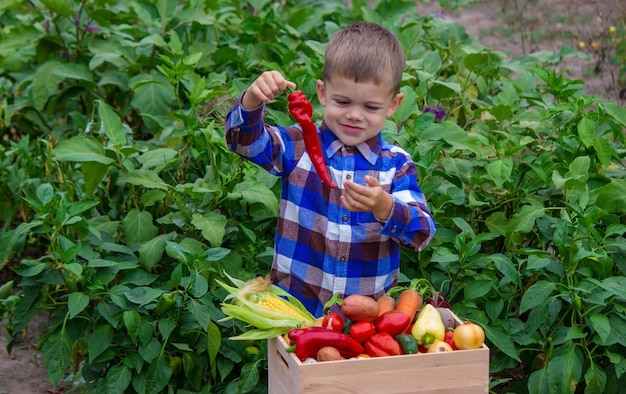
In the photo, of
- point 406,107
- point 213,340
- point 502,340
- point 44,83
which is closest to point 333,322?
point 213,340

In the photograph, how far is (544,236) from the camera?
3809 millimetres

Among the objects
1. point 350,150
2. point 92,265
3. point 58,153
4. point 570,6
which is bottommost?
point 570,6

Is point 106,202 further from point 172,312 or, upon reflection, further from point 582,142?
point 582,142

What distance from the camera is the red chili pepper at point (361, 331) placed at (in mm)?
2801

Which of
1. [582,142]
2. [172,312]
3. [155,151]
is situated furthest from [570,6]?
[172,312]

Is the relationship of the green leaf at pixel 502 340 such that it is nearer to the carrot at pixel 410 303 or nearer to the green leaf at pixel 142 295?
the carrot at pixel 410 303

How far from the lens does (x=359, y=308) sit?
9.32 feet

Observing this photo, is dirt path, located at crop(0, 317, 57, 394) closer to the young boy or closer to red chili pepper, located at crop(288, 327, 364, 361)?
the young boy

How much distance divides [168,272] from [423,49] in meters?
2.10

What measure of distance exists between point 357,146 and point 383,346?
66cm

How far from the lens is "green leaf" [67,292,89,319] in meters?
3.53

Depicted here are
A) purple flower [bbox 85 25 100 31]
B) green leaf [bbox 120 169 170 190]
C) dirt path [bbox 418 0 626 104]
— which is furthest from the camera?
dirt path [bbox 418 0 626 104]

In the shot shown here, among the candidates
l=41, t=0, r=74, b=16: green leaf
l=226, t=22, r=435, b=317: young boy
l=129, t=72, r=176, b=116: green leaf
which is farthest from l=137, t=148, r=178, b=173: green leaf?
l=41, t=0, r=74, b=16: green leaf

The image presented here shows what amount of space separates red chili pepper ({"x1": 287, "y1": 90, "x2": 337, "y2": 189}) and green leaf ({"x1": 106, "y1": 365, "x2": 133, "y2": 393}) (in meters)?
1.13
